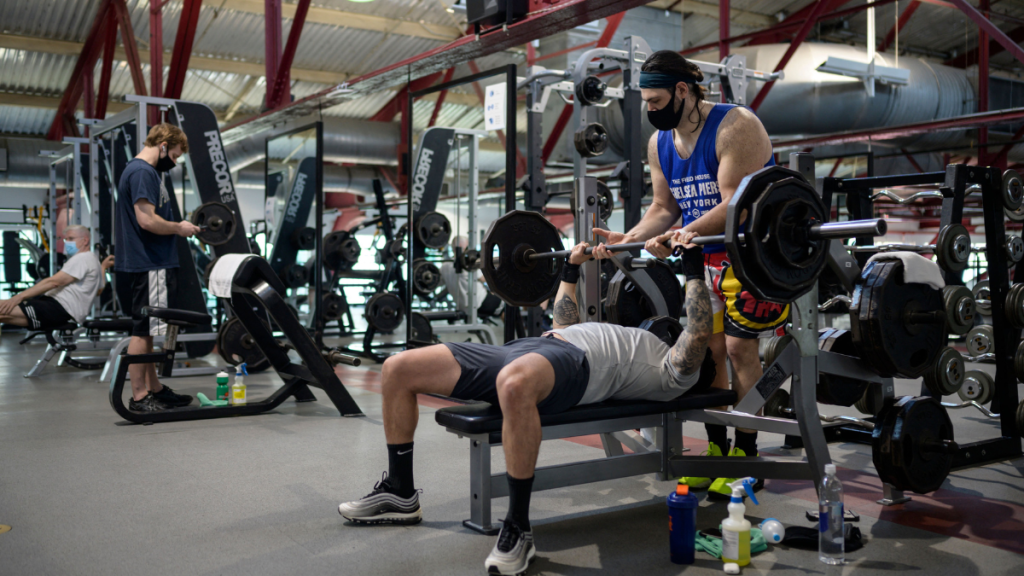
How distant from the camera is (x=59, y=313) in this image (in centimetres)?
511

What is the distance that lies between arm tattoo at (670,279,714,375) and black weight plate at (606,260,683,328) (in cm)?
80

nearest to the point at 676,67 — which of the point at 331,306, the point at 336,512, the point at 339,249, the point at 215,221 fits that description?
the point at 336,512

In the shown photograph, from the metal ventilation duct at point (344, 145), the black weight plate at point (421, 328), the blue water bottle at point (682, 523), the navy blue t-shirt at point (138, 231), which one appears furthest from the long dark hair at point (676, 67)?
the metal ventilation duct at point (344, 145)

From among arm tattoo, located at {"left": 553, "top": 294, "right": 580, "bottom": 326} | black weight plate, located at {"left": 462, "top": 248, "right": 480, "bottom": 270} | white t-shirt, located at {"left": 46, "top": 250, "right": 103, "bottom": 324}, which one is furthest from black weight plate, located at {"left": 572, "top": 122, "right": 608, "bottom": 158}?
white t-shirt, located at {"left": 46, "top": 250, "right": 103, "bottom": 324}

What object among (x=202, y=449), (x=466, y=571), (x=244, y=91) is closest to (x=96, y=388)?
(x=202, y=449)

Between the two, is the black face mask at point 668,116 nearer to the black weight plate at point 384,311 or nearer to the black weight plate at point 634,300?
the black weight plate at point 634,300

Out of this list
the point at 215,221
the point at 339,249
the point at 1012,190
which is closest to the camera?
the point at 1012,190

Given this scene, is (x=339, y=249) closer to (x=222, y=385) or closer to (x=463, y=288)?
(x=463, y=288)

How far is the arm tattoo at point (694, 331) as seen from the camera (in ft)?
6.69

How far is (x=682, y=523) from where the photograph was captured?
1826 mm

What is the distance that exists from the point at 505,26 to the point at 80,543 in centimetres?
341

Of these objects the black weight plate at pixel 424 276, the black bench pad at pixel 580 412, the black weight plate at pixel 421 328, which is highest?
the black weight plate at pixel 424 276

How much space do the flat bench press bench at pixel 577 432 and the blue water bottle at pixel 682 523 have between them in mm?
312

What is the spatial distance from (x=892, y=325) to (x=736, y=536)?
758 millimetres
